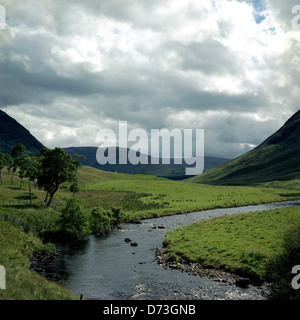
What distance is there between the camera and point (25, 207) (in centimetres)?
6769

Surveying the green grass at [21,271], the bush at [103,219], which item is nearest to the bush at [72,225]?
the bush at [103,219]

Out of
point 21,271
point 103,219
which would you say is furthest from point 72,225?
point 21,271

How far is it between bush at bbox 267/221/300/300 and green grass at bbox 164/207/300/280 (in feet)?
11.0

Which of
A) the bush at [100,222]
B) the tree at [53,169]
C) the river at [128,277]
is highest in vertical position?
the tree at [53,169]

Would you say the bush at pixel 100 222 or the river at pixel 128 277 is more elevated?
the bush at pixel 100 222

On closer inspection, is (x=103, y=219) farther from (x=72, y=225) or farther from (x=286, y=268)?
(x=286, y=268)

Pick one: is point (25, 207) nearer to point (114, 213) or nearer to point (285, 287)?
point (114, 213)

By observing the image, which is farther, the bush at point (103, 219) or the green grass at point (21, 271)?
the bush at point (103, 219)

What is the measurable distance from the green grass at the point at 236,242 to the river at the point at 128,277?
4.05m

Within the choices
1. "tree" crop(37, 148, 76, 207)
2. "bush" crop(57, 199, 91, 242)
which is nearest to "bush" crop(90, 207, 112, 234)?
"bush" crop(57, 199, 91, 242)

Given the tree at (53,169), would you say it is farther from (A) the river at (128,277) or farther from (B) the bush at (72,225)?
(A) the river at (128,277)

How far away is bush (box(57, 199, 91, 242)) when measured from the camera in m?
54.8

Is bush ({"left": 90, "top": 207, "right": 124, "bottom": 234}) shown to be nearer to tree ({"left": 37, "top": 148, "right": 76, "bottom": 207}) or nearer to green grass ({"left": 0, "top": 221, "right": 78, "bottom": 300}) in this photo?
green grass ({"left": 0, "top": 221, "right": 78, "bottom": 300})

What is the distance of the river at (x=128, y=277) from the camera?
101ft
